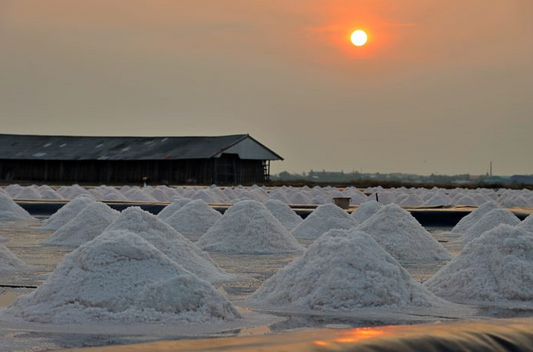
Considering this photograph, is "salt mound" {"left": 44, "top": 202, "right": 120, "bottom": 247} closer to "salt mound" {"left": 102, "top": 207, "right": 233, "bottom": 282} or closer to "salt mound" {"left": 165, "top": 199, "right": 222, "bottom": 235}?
"salt mound" {"left": 165, "top": 199, "right": 222, "bottom": 235}

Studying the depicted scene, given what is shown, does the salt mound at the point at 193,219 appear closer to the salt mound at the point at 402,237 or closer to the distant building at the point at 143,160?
the salt mound at the point at 402,237

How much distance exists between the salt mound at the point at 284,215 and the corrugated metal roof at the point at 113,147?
33.0 meters

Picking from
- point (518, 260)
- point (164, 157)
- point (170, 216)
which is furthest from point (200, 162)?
point (518, 260)

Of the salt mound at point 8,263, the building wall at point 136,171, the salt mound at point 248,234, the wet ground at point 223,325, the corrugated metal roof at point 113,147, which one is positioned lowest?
the wet ground at point 223,325

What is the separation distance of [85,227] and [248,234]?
3.01m

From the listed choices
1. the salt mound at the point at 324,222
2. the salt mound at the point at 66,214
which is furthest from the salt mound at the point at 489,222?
the salt mound at the point at 66,214

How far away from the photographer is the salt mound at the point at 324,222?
778 inches

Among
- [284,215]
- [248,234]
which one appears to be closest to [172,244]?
[248,234]

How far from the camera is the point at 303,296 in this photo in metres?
9.32

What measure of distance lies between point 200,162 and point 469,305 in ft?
165

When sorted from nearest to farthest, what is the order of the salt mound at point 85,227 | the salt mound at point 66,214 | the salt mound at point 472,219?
1. the salt mound at point 85,227
2. the salt mound at point 66,214
3. the salt mound at point 472,219

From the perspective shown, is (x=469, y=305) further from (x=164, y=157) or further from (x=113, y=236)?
(x=164, y=157)

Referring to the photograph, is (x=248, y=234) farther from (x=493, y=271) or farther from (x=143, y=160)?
(x=143, y=160)

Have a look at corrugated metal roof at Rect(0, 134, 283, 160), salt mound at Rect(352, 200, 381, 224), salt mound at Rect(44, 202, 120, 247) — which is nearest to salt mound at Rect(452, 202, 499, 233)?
salt mound at Rect(352, 200, 381, 224)
